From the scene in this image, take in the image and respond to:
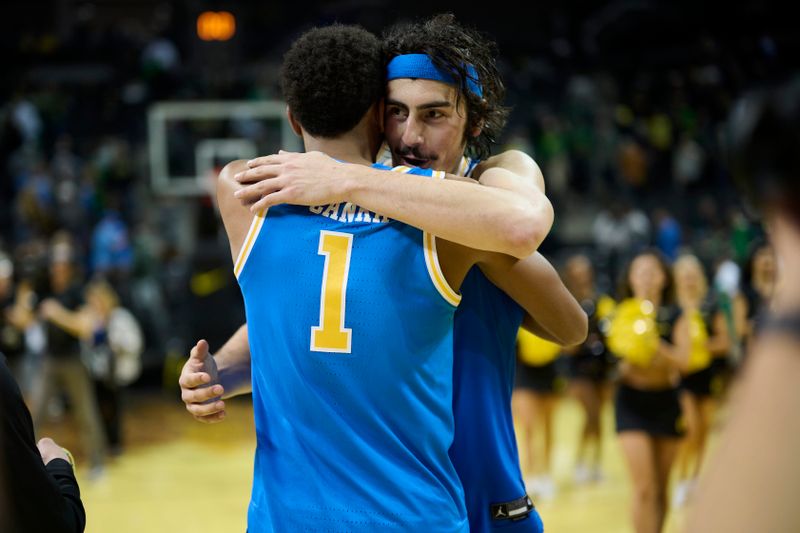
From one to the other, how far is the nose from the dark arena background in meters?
3.97

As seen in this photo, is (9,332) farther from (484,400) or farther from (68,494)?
(484,400)

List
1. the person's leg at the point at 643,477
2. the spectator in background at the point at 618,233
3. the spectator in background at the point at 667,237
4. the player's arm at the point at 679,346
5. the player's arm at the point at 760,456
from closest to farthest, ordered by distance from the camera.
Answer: the player's arm at the point at 760,456
the person's leg at the point at 643,477
the player's arm at the point at 679,346
the spectator in background at the point at 618,233
the spectator in background at the point at 667,237

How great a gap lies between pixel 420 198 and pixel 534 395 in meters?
6.32

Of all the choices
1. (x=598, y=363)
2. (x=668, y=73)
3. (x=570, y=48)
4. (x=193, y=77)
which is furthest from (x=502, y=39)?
(x=598, y=363)

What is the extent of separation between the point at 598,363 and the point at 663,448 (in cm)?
230

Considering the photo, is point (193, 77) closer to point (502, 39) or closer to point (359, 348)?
point (502, 39)

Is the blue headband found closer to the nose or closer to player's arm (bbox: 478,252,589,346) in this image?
the nose

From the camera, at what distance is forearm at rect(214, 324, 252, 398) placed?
2.53 m

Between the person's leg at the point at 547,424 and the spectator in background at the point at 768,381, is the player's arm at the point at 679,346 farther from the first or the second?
the spectator in background at the point at 768,381

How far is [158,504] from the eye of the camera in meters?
7.80

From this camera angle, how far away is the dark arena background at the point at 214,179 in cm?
862

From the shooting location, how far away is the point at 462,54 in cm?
244

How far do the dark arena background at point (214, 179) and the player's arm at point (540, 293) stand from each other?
162 inches

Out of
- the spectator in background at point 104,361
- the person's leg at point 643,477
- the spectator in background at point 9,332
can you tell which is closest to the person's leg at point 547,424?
the person's leg at point 643,477
